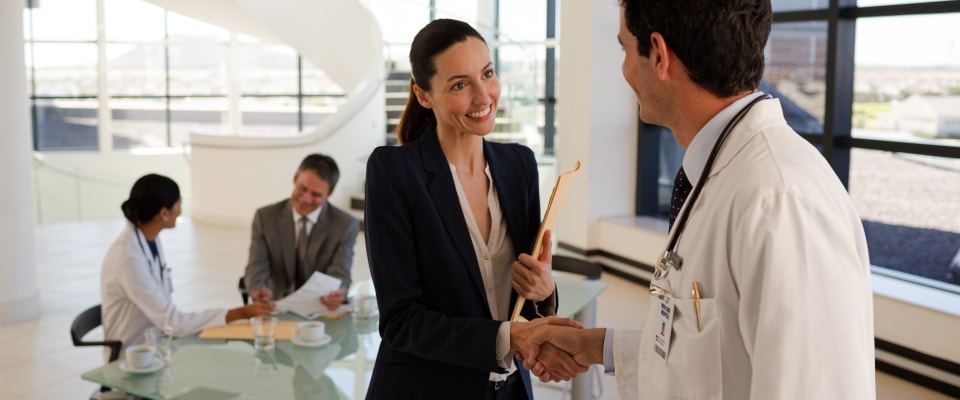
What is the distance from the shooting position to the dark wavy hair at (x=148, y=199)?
3705mm

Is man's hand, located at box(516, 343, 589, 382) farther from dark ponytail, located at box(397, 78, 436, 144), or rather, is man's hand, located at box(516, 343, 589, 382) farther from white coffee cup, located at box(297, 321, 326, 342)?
white coffee cup, located at box(297, 321, 326, 342)

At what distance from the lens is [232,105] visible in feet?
54.5

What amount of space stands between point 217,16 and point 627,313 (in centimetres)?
720

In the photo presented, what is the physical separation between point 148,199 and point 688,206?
2.97 meters

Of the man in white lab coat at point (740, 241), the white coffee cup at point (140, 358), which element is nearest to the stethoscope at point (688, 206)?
the man in white lab coat at point (740, 241)

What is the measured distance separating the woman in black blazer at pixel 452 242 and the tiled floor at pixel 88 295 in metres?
2.91

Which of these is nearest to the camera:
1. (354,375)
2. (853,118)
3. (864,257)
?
(864,257)

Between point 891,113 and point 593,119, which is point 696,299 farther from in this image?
point 593,119

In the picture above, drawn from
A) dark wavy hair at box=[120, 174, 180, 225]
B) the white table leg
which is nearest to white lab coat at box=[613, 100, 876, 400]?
the white table leg

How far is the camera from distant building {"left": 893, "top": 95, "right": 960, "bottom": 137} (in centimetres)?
567

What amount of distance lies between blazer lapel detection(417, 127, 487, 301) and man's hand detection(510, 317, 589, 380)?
0.11 metres

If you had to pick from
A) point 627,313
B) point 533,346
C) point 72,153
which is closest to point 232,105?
point 72,153

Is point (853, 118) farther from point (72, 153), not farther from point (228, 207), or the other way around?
point (72, 153)

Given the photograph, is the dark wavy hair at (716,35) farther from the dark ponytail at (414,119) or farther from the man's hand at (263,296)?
the man's hand at (263,296)
